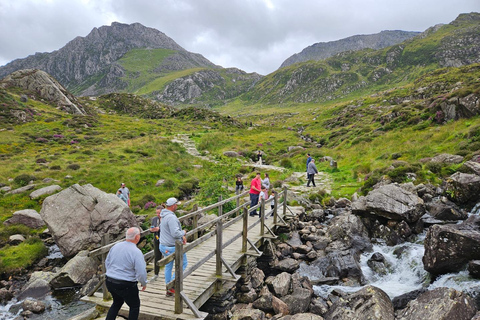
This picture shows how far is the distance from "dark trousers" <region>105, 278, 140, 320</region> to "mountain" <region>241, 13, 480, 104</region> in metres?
151

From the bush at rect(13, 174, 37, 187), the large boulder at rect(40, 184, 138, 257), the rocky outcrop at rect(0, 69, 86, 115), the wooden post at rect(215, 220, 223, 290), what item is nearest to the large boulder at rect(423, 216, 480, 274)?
the wooden post at rect(215, 220, 223, 290)

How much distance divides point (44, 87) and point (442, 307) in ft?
327

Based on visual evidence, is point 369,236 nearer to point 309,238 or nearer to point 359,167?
point 309,238

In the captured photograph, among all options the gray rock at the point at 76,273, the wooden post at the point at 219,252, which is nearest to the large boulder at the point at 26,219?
the gray rock at the point at 76,273

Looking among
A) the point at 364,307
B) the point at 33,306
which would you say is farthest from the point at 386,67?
the point at 33,306

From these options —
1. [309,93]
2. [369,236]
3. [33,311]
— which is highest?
[309,93]

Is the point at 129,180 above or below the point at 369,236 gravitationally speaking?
above

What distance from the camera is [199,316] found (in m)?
7.93

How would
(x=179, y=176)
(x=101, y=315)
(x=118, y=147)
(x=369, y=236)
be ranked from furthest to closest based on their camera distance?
(x=118, y=147)
(x=179, y=176)
(x=369, y=236)
(x=101, y=315)

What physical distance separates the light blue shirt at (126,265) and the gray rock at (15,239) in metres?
17.1

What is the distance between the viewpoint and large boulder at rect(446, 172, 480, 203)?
16141mm

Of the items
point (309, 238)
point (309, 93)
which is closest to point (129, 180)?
point (309, 238)

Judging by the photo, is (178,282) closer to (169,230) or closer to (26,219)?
(169,230)

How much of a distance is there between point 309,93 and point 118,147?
487 feet
